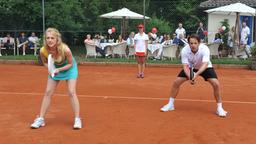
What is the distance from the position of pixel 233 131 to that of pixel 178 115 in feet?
4.14

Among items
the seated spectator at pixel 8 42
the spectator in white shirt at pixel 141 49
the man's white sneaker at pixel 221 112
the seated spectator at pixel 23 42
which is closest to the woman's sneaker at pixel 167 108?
the man's white sneaker at pixel 221 112

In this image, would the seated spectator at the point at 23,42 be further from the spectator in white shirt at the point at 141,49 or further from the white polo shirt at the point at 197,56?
the white polo shirt at the point at 197,56

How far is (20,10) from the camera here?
23.0 m

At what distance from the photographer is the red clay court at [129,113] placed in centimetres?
605

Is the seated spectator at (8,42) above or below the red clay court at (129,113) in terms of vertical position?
above

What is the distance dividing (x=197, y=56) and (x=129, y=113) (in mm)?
1509

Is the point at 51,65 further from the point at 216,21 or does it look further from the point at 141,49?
the point at 216,21

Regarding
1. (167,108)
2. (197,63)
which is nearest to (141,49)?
(167,108)

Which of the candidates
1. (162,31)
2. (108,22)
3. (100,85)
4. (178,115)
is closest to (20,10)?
(108,22)

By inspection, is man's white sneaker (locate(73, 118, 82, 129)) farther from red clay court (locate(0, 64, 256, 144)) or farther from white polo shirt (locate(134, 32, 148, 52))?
white polo shirt (locate(134, 32, 148, 52))

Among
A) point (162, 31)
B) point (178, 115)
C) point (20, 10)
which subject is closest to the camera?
point (178, 115)

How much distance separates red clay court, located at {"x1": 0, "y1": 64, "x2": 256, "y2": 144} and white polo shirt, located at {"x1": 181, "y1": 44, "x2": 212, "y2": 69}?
34.5 inches

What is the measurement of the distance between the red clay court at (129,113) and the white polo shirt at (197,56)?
88 centimetres

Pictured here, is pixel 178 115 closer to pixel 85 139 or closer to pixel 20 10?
pixel 85 139
